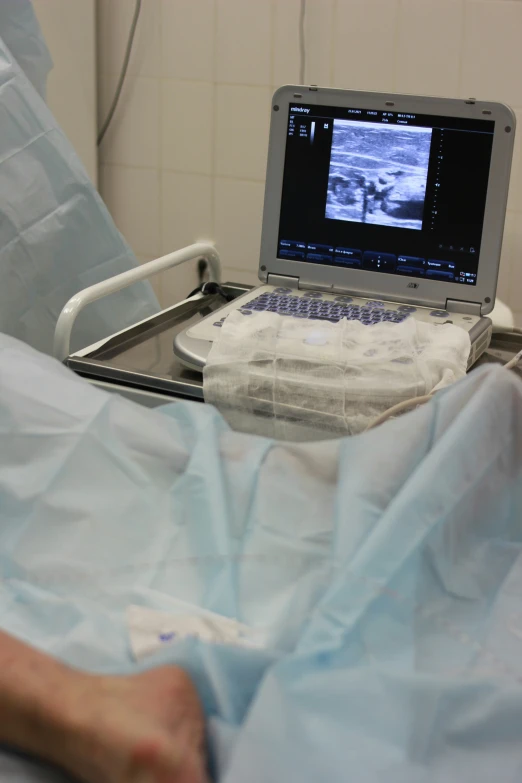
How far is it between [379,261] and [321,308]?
109mm

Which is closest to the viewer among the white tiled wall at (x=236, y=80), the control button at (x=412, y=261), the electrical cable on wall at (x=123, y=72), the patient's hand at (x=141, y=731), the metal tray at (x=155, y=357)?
the patient's hand at (x=141, y=731)

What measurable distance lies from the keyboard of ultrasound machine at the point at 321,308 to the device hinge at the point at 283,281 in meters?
0.03

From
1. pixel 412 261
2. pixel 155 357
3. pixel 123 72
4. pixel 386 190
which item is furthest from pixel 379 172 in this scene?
pixel 123 72

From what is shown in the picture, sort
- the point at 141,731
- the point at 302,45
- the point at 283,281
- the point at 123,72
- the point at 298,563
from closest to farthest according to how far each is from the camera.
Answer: the point at 141,731 < the point at 298,563 < the point at 283,281 < the point at 302,45 < the point at 123,72

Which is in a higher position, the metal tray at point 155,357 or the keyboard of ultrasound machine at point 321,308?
the keyboard of ultrasound machine at point 321,308

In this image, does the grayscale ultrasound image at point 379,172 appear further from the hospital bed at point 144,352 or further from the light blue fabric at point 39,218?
the light blue fabric at point 39,218

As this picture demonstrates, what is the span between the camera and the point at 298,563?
702 mm

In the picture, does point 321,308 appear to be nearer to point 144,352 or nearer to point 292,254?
point 292,254

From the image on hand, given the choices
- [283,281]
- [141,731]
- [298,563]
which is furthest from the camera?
[283,281]

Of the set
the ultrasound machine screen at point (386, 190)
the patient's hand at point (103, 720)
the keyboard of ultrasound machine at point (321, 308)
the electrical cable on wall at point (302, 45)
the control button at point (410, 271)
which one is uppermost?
the electrical cable on wall at point (302, 45)

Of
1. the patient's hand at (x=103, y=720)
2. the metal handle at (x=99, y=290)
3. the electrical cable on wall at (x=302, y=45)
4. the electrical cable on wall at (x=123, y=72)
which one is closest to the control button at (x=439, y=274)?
the metal handle at (x=99, y=290)

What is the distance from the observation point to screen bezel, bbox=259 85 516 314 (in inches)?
42.5

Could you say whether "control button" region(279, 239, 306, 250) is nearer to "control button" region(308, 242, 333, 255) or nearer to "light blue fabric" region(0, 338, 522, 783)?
"control button" region(308, 242, 333, 255)

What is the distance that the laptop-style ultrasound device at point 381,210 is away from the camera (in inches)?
43.1
